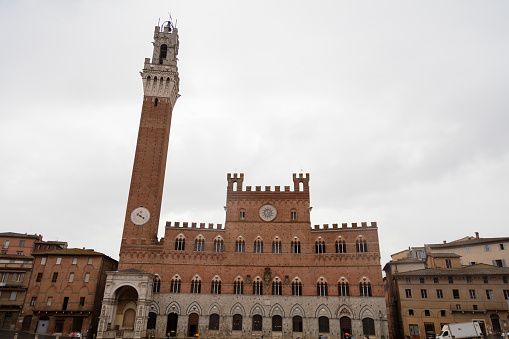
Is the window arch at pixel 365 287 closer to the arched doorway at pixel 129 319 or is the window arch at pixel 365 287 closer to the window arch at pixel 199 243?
the window arch at pixel 199 243

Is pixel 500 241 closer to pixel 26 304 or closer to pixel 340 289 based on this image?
pixel 340 289

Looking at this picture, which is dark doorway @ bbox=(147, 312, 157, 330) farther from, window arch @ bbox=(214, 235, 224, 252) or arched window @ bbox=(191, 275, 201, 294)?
window arch @ bbox=(214, 235, 224, 252)

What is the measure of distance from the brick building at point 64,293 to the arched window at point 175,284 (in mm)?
10402

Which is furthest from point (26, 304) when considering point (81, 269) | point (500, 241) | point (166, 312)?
point (500, 241)

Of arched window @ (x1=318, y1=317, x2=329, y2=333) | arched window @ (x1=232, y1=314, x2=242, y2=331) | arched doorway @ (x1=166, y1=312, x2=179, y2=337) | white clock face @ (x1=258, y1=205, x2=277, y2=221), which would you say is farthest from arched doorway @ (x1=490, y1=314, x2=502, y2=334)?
arched doorway @ (x1=166, y1=312, x2=179, y2=337)

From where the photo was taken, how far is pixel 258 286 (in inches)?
1757

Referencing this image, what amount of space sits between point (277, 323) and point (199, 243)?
48.1 feet

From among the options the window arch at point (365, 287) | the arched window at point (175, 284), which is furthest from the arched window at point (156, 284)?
the window arch at point (365, 287)

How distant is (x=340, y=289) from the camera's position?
43594 millimetres

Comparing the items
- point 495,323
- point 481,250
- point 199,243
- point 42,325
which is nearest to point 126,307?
point 42,325

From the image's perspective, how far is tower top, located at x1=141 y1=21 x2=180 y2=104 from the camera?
54.4 meters

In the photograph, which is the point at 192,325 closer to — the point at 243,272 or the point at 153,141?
the point at 243,272

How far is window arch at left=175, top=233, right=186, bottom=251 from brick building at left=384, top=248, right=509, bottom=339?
29.0 m

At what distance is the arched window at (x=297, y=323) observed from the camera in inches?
1669
